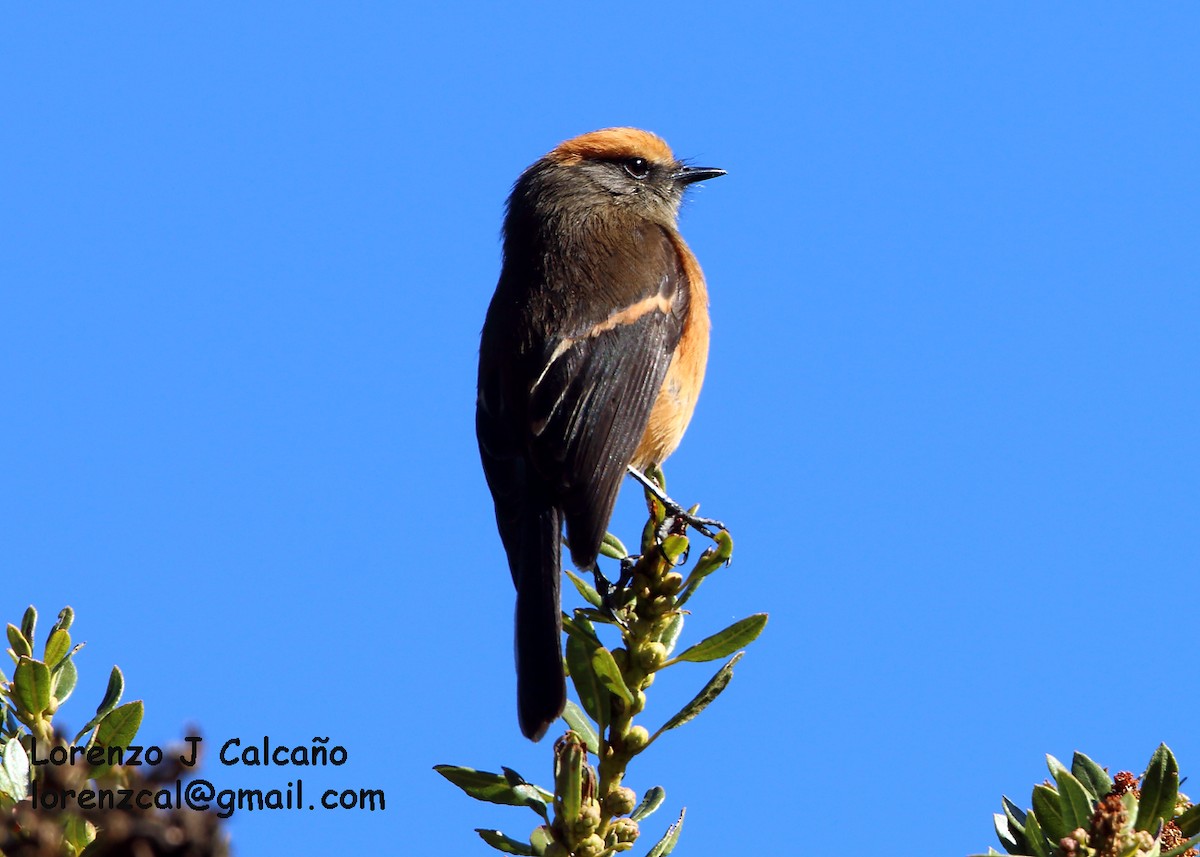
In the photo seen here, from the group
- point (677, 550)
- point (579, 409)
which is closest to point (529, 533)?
point (579, 409)

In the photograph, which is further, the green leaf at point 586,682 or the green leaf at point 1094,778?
the green leaf at point 586,682

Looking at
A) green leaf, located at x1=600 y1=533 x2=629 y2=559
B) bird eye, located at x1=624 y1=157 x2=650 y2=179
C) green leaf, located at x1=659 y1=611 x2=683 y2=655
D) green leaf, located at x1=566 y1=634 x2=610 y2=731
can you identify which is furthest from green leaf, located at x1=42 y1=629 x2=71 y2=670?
bird eye, located at x1=624 y1=157 x2=650 y2=179

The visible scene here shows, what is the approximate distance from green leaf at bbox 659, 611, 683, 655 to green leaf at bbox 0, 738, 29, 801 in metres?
1.31

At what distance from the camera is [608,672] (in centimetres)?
282

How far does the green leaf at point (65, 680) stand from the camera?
8.70 ft

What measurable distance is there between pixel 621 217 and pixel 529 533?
223 cm

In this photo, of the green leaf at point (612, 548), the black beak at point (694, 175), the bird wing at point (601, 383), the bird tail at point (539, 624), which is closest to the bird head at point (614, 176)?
the black beak at point (694, 175)

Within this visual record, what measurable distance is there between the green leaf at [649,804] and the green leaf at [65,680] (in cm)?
108

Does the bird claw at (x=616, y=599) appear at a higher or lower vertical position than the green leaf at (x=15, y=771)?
higher

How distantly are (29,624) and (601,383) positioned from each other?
9.85 feet

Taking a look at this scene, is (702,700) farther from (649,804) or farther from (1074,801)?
(1074,801)

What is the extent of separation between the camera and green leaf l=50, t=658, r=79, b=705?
2.65 m

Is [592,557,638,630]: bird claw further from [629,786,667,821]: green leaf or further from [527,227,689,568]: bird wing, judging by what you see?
[527,227,689,568]: bird wing

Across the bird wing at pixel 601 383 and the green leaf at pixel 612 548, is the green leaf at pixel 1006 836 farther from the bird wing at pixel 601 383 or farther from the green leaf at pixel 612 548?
the bird wing at pixel 601 383
